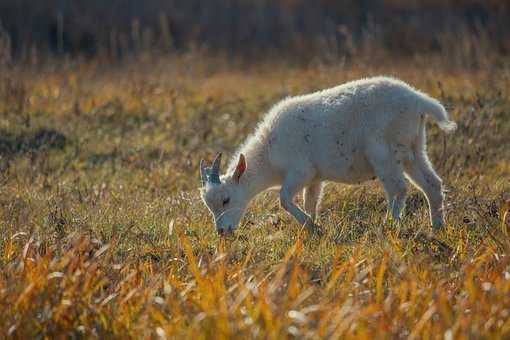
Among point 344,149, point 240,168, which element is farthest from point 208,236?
point 344,149

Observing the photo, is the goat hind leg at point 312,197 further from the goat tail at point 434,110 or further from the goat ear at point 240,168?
the goat tail at point 434,110

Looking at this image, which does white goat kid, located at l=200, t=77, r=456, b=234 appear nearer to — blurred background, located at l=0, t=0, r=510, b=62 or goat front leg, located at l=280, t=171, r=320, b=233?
goat front leg, located at l=280, t=171, r=320, b=233

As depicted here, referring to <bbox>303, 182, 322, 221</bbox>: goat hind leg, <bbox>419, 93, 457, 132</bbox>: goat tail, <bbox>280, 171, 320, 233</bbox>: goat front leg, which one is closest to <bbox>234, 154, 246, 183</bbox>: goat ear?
<bbox>280, 171, 320, 233</bbox>: goat front leg

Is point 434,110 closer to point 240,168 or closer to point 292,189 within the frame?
point 292,189

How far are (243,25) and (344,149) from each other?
42.0ft

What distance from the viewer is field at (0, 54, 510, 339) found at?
567 cm

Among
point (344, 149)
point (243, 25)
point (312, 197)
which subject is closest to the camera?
point (344, 149)

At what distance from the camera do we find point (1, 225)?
793 cm

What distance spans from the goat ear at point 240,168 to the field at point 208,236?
45 cm

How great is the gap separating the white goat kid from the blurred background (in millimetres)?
9188

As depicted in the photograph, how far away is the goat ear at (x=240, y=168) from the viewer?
843 centimetres

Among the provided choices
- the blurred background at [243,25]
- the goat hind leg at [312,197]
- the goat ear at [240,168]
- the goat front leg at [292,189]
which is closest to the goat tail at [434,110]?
the goat front leg at [292,189]

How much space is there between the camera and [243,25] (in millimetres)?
20734

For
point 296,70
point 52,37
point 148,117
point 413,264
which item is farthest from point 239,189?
point 52,37
